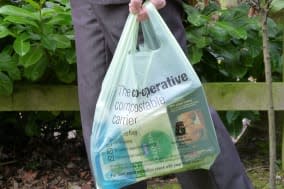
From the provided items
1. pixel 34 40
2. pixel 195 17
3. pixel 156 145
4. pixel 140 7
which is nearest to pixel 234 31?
pixel 195 17

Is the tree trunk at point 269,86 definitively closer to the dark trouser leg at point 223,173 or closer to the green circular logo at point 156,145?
the dark trouser leg at point 223,173

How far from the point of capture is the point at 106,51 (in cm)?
249

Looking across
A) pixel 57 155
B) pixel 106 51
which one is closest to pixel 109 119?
pixel 106 51

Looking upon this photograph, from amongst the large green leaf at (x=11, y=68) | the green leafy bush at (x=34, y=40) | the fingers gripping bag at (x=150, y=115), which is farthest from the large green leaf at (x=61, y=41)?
the fingers gripping bag at (x=150, y=115)

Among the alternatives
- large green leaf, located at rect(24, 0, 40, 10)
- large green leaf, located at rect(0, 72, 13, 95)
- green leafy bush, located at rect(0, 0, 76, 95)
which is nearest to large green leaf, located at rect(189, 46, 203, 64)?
green leafy bush, located at rect(0, 0, 76, 95)

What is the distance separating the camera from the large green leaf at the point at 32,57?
3162 mm

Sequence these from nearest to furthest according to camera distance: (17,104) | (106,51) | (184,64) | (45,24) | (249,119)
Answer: (184,64), (106,51), (45,24), (17,104), (249,119)

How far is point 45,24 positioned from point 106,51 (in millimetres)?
801

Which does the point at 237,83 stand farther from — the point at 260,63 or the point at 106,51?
the point at 106,51

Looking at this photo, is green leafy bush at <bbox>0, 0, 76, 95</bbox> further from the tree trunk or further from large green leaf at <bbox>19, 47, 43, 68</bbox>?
the tree trunk

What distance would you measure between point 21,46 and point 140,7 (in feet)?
3.21

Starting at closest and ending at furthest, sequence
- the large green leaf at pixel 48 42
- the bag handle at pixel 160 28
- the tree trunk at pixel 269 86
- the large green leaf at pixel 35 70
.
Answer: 1. the tree trunk at pixel 269 86
2. the bag handle at pixel 160 28
3. the large green leaf at pixel 48 42
4. the large green leaf at pixel 35 70

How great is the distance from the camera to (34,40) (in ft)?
10.6

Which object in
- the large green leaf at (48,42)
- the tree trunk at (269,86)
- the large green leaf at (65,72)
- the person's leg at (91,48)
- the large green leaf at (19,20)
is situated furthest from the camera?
the large green leaf at (65,72)
